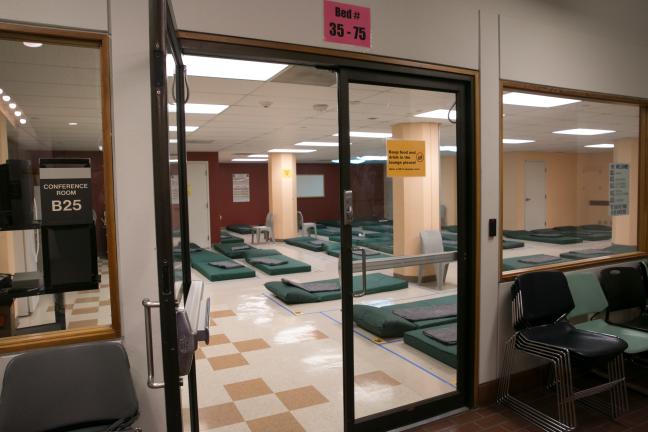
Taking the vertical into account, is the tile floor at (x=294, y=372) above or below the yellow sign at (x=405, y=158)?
below

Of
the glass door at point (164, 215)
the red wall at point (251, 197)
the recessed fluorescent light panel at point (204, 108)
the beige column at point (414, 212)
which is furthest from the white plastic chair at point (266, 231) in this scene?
the glass door at point (164, 215)

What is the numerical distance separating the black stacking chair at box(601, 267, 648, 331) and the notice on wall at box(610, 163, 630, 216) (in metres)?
0.83

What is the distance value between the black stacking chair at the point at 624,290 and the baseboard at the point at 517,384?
0.89 meters

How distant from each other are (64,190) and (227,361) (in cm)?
254

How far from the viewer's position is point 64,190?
2135 millimetres

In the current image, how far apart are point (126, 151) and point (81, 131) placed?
Result: 71.8 inches

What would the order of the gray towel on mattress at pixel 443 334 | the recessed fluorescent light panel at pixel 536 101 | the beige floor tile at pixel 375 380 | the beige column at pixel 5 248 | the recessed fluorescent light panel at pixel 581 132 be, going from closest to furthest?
the beige floor tile at pixel 375 380
the beige column at pixel 5 248
the gray towel on mattress at pixel 443 334
the recessed fluorescent light panel at pixel 536 101
the recessed fluorescent light panel at pixel 581 132

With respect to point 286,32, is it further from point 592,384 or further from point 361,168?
point 592,384

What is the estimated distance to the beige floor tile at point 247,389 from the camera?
346cm

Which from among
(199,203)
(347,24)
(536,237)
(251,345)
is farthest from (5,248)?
(536,237)

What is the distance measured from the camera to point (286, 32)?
8.05 ft

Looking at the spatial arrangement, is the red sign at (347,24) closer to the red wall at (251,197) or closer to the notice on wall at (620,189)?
the notice on wall at (620,189)

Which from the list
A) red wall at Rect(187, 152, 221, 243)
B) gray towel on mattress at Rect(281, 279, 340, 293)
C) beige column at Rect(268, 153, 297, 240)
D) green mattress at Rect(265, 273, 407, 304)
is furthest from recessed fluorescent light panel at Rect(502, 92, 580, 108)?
red wall at Rect(187, 152, 221, 243)

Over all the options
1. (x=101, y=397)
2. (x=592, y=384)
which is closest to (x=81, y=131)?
(x=101, y=397)
